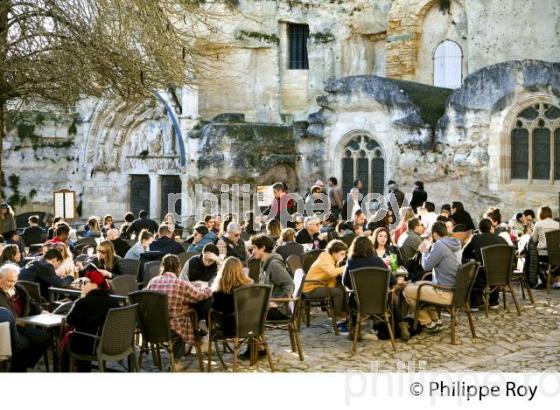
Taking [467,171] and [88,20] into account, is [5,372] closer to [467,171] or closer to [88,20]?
[88,20]

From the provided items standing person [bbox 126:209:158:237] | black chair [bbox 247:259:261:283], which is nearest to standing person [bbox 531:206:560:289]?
black chair [bbox 247:259:261:283]

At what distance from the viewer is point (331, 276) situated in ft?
37.5

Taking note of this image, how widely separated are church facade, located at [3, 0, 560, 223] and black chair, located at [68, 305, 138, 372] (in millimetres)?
12619

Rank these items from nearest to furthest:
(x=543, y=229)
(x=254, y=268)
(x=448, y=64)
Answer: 1. (x=254, y=268)
2. (x=543, y=229)
3. (x=448, y=64)

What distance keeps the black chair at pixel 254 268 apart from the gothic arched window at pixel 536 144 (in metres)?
11.4

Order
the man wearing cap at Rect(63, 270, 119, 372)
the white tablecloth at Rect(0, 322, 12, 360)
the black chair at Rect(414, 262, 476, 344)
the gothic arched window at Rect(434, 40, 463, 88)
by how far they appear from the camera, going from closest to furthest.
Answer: the white tablecloth at Rect(0, 322, 12, 360) → the man wearing cap at Rect(63, 270, 119, 372) → the black chair at Rect(414, 262, 476, 344) → the gothic arched window at Rect(434, 40, 463, 88)

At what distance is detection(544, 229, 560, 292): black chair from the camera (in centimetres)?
1398

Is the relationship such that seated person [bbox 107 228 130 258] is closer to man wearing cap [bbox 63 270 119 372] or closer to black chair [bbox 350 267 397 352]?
black chair [bbox 350 267 397 352]

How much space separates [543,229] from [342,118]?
10.9m

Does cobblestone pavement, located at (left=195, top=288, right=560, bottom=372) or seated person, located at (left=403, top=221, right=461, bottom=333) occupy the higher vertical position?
seated person, located at (left=403, top=221, right=461, bottom=333)

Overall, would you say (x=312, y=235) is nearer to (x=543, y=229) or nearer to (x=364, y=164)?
(x=543, y=229)

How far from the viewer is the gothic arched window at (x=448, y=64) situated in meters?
28.8

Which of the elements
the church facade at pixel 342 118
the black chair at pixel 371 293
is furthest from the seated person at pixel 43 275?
the church facade at pixel 342 118

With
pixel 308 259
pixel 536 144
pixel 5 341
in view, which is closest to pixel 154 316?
pixel 5 341
